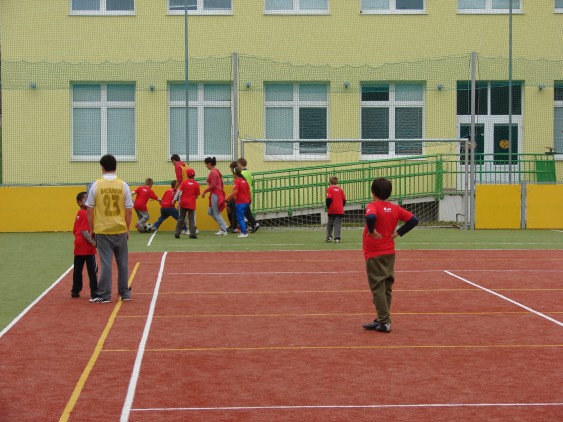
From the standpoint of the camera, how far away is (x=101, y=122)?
31594 mm

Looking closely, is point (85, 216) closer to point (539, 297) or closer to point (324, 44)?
point (539, 297)

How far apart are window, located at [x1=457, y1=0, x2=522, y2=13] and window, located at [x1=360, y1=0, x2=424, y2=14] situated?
126 cm

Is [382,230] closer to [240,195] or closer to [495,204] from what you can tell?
[240,195]

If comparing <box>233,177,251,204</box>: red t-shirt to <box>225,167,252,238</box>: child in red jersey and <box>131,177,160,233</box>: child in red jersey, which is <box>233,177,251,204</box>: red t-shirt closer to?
<box>225,167,252,238</box>: child in red jersey

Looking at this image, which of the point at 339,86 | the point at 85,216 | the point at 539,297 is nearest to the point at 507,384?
the point at 539,297

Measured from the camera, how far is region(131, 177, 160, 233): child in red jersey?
86.9 ft

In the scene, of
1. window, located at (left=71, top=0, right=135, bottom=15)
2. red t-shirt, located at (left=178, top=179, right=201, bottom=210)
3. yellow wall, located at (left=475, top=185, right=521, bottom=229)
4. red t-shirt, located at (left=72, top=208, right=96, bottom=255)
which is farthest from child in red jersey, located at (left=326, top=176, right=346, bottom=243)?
window, located at (left=71, top=0, right=135, bottom=15)

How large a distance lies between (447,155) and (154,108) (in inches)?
341

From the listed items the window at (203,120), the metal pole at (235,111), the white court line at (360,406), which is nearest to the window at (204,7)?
the window at (203,120)

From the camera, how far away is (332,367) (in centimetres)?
973

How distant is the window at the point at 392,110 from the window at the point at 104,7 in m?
7.37

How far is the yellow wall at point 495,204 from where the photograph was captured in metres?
27.6

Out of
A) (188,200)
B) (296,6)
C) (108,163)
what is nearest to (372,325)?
(108,163)

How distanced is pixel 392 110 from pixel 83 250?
61.4 ft
